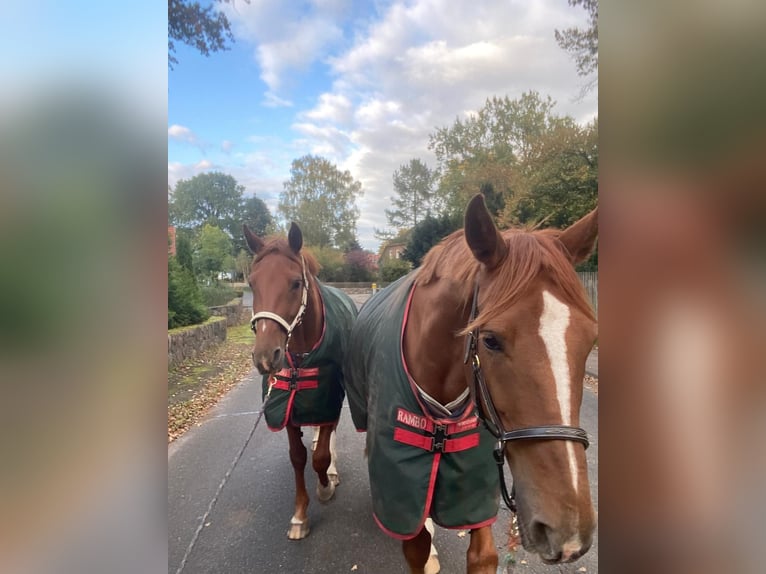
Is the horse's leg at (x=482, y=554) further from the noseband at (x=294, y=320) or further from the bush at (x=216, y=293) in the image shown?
the bush at (x=216, y=293)

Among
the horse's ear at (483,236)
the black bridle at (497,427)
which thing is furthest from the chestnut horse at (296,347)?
the horse's ear at (483,236)

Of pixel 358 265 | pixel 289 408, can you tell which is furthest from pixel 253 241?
pixel 358 265

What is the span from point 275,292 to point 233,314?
496cm

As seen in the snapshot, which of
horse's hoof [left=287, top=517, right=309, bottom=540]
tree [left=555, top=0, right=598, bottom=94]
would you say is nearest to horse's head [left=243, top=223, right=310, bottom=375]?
horse's hoof [left=287, top=517, right=309, bottom=540]

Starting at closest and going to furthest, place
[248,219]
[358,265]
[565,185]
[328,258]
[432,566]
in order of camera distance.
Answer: [565,185], [432,566], [248,219], [328,258], [358,265]

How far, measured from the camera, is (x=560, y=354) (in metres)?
1.05

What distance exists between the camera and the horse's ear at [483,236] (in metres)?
1.20

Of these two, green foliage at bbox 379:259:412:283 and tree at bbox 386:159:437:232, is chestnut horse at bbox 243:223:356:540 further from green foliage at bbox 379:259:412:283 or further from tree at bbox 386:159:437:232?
green foliage at bbox 379:259:412:283

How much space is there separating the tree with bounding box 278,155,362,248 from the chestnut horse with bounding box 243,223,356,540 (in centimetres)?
20

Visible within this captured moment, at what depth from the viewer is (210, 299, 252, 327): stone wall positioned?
20.2ft

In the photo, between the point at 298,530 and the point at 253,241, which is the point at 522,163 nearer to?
the point at 253,241
